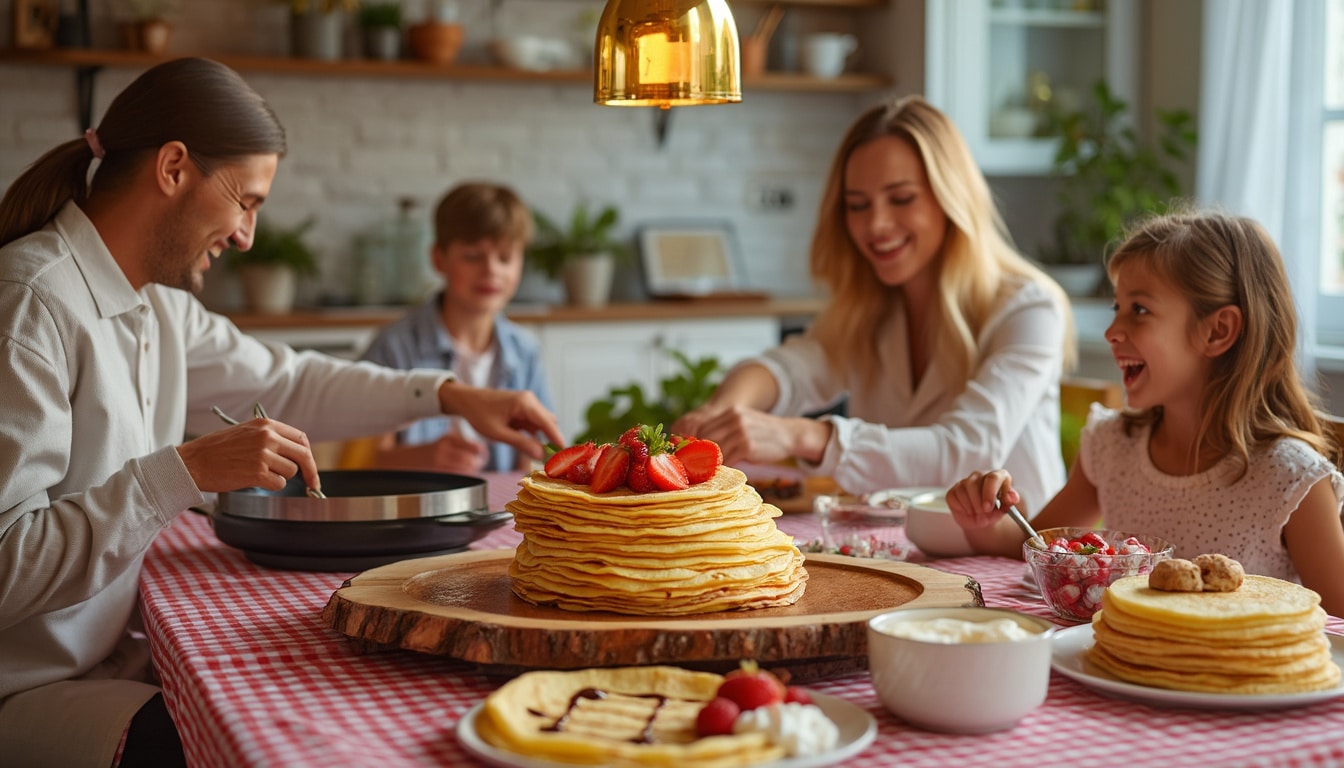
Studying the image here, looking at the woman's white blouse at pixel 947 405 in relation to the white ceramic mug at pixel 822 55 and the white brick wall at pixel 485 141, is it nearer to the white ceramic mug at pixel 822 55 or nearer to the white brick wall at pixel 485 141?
the white brick wall at pixel 485 141

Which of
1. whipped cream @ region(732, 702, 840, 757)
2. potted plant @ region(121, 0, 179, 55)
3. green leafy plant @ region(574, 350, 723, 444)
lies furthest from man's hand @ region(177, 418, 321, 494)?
potted plant @ region(121, 0, 179, 55)

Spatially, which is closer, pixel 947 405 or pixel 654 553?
pixel 654 553

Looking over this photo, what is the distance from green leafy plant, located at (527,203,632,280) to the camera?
5090mm

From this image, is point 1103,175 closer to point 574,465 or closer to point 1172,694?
point 574,465

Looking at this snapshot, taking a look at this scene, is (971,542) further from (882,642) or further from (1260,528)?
(882,642)

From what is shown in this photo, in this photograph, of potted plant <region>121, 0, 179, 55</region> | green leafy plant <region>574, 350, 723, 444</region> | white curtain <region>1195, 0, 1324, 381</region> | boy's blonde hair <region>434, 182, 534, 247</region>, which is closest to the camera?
green leafy plant <region>574, 350, 723, 444</region>

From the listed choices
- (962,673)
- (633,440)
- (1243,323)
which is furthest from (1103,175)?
(962,673)

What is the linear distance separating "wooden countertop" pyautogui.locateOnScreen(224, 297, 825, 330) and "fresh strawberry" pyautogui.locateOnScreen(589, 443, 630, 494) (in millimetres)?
3241

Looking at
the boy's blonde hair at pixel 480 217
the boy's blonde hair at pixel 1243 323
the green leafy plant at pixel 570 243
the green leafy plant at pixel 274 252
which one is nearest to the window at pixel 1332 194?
the green leafy plant at pixel 570 243

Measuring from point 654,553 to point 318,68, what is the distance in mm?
3842

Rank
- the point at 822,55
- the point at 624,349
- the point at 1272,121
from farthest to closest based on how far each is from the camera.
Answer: the point at 822,55
the point at 624,349
the point at 1272,121

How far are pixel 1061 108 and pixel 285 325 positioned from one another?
118 inches

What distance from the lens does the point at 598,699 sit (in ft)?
3.77

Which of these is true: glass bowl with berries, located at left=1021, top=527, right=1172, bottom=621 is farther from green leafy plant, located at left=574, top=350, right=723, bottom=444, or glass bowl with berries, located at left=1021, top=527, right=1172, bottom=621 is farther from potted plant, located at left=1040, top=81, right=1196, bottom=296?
potted plant, located at left=1040, top=81, right=1196, bottom=296
